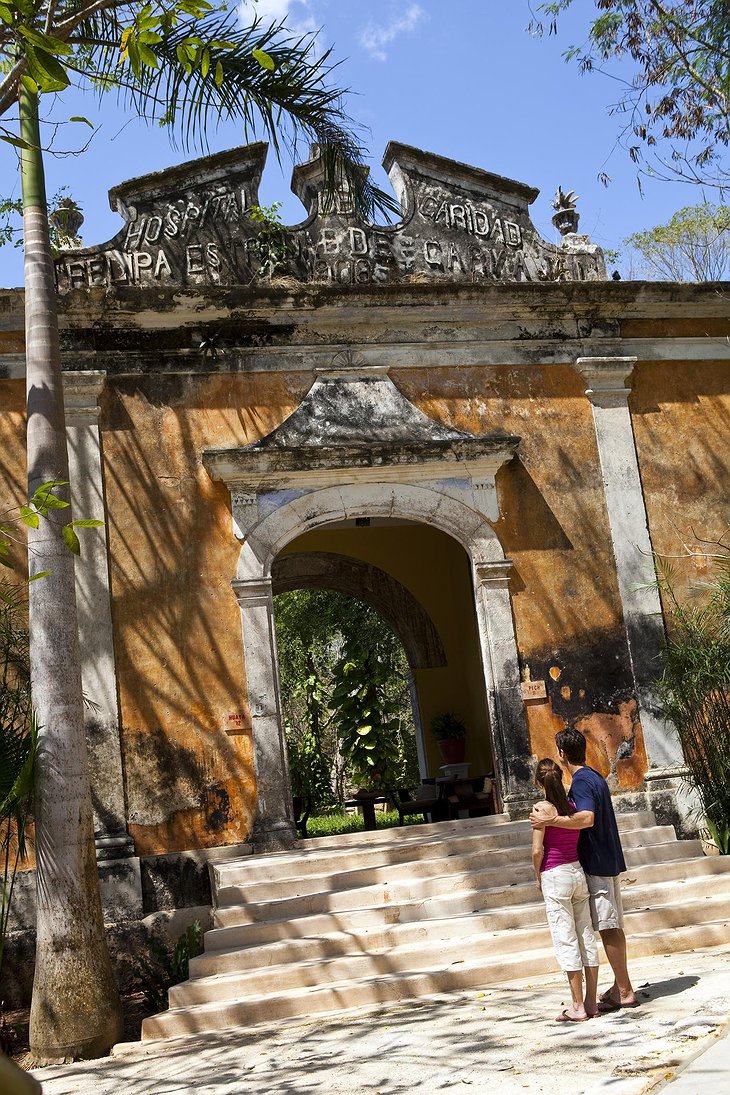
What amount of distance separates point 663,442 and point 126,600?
185 inches

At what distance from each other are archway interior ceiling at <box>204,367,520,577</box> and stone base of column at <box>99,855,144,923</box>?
242 cm

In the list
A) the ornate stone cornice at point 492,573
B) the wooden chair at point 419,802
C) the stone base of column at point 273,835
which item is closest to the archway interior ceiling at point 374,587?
the wooden chair at point 419,802

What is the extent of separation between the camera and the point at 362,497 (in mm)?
8648

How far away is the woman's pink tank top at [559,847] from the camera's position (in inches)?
190

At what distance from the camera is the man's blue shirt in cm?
491

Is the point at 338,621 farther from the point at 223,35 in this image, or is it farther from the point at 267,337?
the point at 223,35

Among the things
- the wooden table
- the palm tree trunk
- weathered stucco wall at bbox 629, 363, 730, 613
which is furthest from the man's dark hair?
the wooden table

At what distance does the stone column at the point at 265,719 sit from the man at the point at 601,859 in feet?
11.3

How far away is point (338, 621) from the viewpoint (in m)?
19.0

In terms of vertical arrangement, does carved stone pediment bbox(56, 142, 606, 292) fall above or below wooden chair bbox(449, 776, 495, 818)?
above

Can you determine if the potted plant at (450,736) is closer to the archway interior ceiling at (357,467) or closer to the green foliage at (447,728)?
the green foliage at (447,728)

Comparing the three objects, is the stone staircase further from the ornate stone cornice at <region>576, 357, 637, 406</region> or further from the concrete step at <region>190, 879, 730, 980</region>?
the ornate stone cornice at <region>576, 357, 637, 406</region>

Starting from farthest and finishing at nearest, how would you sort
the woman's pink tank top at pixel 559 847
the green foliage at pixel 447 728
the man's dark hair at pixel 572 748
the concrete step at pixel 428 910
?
the green foliage at pixel 447 728
the concrete step at pixel 428 910
the man's dark hair at pixel 572 748
the woman's pink tank top at pixel 559 847

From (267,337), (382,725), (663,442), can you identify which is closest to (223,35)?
(267,337)
